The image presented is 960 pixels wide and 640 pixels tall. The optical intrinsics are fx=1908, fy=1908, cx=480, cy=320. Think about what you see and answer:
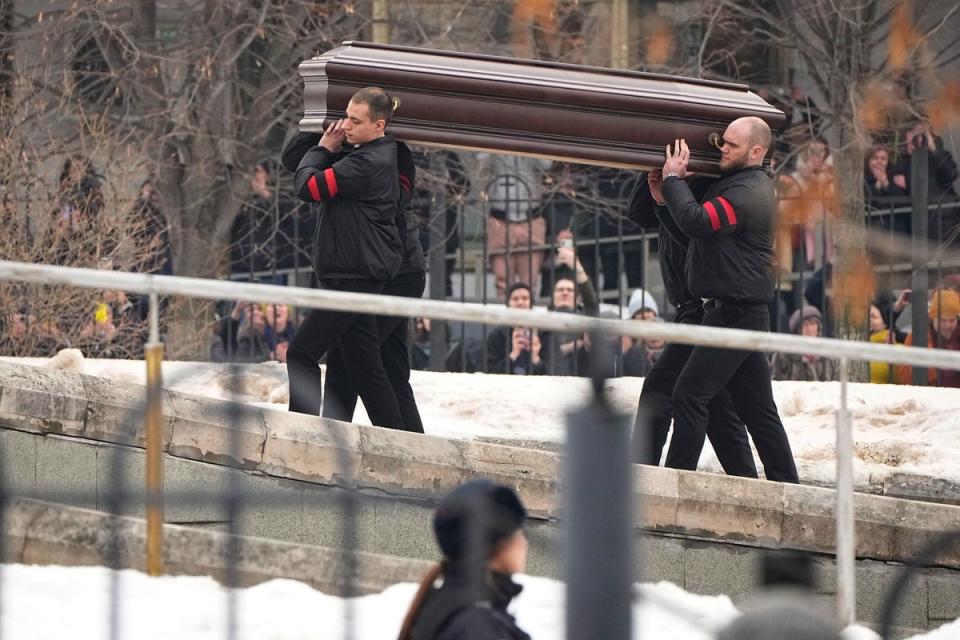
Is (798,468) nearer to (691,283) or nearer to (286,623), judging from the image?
(691,283)

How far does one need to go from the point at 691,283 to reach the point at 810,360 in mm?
5941

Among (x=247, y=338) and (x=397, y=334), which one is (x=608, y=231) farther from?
(x=397, y=334)

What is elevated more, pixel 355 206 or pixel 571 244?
pixel 571 244

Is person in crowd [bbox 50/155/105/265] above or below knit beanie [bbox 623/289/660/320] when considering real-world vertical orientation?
above

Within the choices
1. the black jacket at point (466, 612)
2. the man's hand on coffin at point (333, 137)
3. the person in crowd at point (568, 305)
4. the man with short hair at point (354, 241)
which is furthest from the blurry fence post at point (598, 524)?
the person in crowd at point (568, 305)

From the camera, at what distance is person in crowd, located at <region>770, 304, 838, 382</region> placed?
12805 millimetres

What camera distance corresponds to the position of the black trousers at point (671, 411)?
791 centimetres

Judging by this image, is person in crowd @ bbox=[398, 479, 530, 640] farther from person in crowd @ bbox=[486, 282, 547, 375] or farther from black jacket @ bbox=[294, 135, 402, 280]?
person in crowd @ bbox=[486, 282, 547, 375]

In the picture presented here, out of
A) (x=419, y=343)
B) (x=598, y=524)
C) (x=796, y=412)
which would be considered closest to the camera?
(x=598, y=524)

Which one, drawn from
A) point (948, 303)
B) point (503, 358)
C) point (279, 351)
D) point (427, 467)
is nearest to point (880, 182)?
point (948, 303)

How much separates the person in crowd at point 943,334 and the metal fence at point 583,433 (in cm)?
750

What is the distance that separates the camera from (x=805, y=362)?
1359cm

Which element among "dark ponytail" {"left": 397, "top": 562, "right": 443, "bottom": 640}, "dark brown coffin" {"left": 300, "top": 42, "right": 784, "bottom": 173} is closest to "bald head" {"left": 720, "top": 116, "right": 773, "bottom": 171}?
"dark brown coffin" {"left": 300, "top": 42, "right": 784, "bottom": 173}

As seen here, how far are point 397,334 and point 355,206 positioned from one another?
0.71 metres
